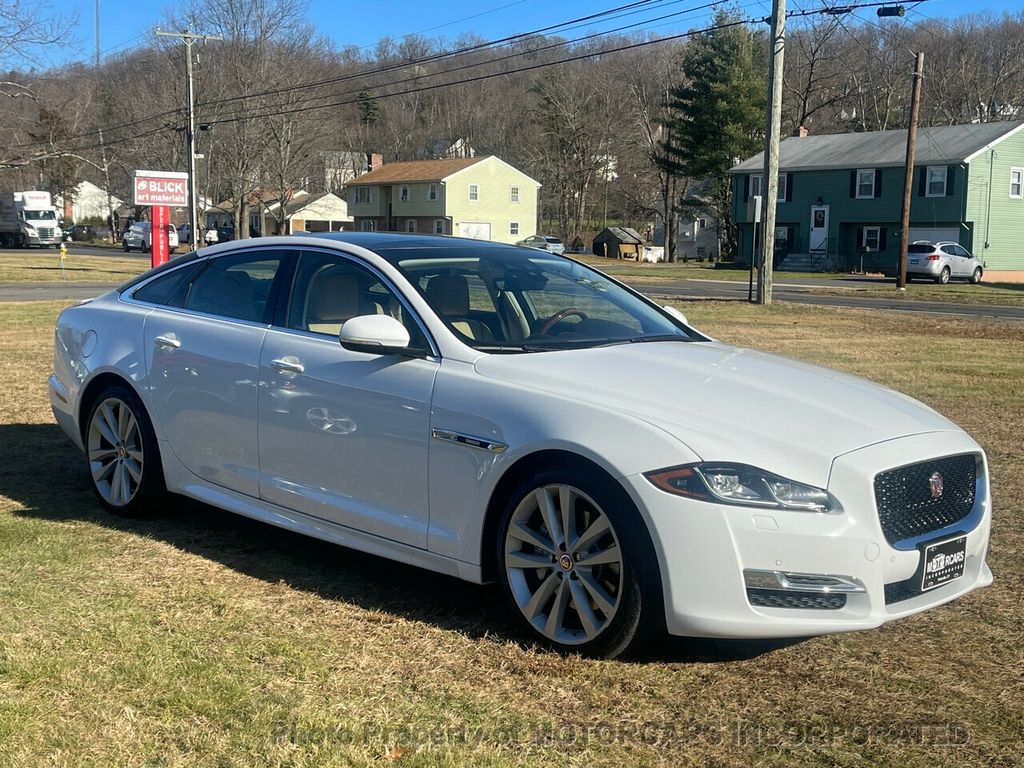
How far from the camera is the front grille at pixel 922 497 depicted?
377cm

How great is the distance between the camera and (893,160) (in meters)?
52.2

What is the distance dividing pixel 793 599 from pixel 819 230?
55.2 meters

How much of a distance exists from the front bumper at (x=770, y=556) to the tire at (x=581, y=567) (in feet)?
0.27

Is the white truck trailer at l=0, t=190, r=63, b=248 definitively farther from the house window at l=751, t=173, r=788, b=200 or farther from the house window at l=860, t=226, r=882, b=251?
the house window at l=860, t=226, r=882, b=251

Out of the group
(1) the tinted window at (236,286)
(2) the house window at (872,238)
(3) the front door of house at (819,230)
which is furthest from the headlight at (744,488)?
(3) the front door of house at (819,230)

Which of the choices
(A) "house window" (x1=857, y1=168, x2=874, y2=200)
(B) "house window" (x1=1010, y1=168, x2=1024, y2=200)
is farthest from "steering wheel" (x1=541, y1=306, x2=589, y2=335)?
(A) "house window" (x1=857, y1=168, x2=874, y2=200)

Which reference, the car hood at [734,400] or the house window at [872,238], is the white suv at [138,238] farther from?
the car hood at [734,400]

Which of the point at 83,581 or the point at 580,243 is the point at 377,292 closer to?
the point at 83,581

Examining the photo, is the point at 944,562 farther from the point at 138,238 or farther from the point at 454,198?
the point at 454,198

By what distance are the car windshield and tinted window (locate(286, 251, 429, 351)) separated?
0.56 feet

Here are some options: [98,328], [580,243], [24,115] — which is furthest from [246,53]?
[98,328]

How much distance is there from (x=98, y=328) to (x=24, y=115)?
3019 cm

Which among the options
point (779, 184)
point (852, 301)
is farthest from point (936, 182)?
point (852, 301)

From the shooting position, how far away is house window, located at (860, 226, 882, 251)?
2106 inches
